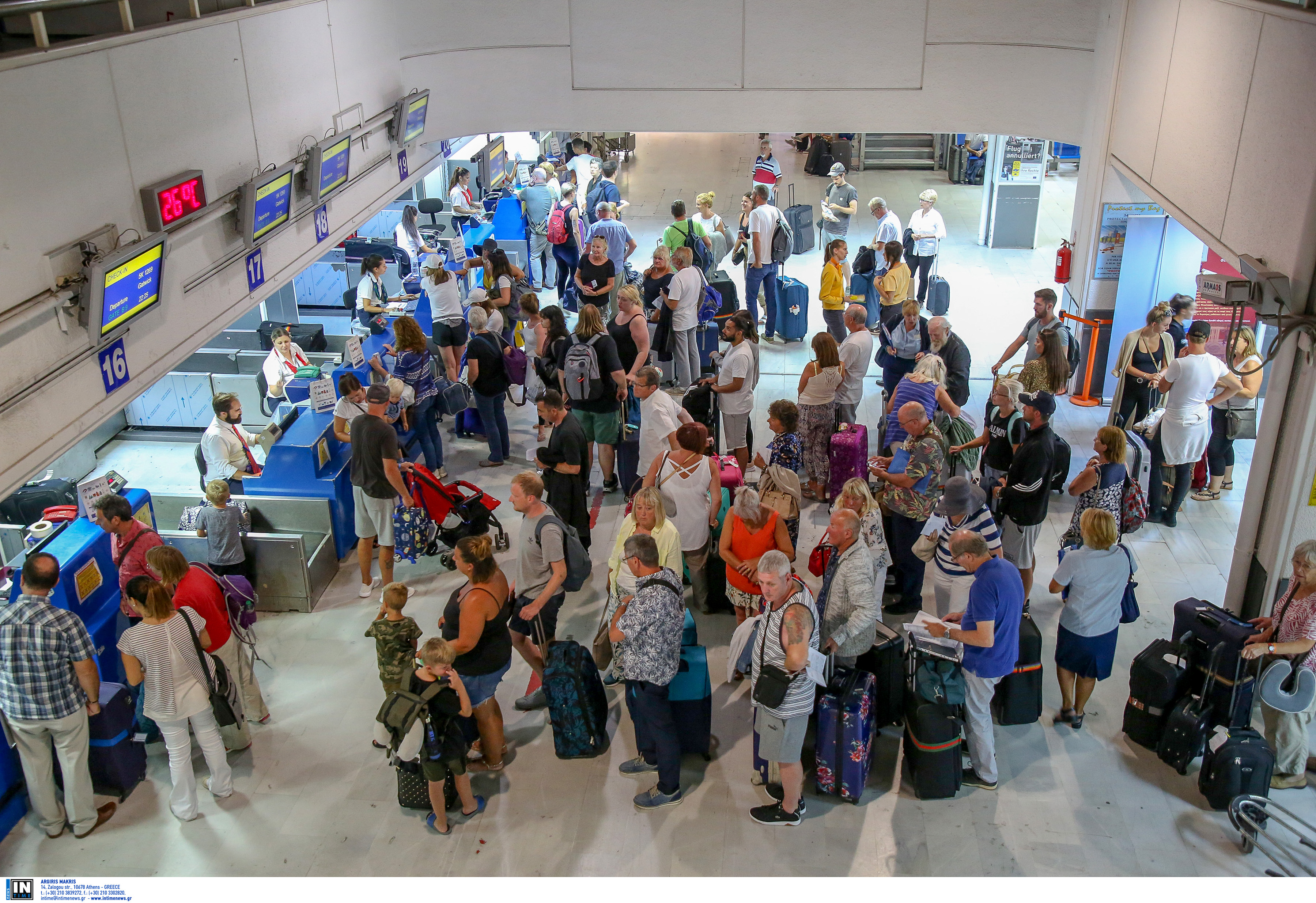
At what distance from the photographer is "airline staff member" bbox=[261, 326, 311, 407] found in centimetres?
927

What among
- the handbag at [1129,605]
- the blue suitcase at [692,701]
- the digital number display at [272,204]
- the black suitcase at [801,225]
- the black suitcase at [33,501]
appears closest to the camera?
the blue suitcase at [692,701]

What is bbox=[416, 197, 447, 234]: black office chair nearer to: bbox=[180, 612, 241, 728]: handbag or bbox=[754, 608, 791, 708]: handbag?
bbox=[180, 612, 241, 728]: handbag

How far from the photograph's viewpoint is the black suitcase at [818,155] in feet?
65.7

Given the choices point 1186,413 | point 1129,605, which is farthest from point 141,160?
point 1186,413

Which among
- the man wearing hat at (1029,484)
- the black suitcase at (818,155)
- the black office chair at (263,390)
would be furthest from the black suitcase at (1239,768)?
the black suitcase at (818,155)

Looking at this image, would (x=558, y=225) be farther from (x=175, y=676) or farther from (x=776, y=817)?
(x=776, y=817)

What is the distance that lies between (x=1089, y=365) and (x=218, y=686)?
8061mm

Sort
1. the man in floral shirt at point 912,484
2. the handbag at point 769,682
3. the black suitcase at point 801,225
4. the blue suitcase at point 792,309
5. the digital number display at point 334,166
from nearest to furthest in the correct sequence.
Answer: the handbag at point 769,682, the man in floral shirt at point 912,484, the digital number display at point 334,166, the blue suitcase at point 792,309, the black suitcase at point 801,225

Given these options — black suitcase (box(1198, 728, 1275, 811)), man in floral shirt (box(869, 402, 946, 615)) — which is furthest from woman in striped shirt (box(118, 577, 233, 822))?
black suitcase (box(1198, 728, 1275, 811))

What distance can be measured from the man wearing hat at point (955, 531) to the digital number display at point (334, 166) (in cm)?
526

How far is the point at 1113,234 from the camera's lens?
31.9 ft

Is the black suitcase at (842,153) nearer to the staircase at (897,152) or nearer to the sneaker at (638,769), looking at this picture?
the staircase at (897,152)

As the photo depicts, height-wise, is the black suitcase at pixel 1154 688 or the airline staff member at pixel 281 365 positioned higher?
the airline staff member at pixel 281 365
